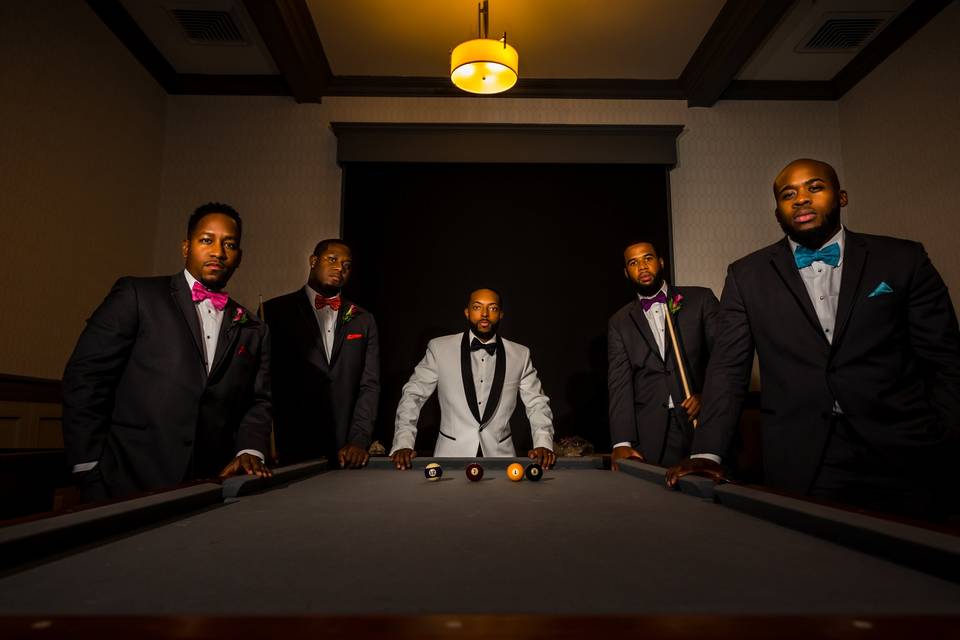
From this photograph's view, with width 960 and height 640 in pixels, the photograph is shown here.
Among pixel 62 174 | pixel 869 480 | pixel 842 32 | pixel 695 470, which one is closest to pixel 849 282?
pixel 869 480

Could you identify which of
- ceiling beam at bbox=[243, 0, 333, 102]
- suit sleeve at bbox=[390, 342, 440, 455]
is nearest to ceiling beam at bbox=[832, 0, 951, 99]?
suit sleeve at bbox=[390, 342, 440, 455]

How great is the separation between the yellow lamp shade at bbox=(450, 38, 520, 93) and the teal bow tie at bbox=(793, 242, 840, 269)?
2.04 m

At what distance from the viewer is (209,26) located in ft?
13.6

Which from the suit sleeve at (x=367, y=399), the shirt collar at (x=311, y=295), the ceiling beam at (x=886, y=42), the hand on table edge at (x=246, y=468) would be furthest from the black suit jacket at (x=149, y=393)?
the ceiling beam at (x=886, y=42)

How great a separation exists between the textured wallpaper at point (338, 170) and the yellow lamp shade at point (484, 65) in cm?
130

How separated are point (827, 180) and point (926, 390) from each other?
2.35 feet

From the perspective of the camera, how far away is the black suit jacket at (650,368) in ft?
9.86

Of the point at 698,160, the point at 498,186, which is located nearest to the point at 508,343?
the point at 498,186

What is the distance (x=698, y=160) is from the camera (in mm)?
4961

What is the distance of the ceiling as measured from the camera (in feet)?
13.0

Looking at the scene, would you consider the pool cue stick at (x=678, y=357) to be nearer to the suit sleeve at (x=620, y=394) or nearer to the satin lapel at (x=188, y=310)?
the suit sleeve at (x=620, y=394)

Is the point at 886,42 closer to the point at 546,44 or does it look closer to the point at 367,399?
the point at 546,44

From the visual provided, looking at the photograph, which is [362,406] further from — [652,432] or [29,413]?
[29,413]

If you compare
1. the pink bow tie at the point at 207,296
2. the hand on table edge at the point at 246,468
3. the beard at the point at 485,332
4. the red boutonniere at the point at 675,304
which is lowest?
the hand on table edge at the point at 246,468
